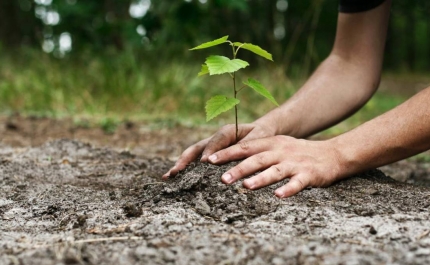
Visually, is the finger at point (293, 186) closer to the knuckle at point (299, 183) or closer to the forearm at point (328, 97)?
the knuckle at point (299, 183)

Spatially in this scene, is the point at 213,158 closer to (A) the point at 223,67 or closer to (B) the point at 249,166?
(B) the point at 249,166

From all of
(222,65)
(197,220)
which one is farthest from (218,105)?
(197,220)

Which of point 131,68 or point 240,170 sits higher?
point 131,68

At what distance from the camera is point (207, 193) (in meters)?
1.64

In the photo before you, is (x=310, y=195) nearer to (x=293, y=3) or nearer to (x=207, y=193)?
(x=207, y=193)

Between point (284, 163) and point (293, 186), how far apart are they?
97 millimetres

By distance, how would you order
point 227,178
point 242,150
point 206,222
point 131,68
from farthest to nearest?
point 131,68 → point 242,150 → point 227,178 → point 206,222

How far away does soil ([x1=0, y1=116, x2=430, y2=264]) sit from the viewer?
3.92ft

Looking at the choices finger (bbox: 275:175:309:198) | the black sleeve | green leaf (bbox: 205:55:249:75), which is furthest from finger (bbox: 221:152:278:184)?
the black sleeve

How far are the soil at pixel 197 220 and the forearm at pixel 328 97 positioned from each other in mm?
356

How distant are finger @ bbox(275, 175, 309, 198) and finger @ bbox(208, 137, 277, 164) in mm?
157

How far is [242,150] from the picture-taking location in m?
1.75

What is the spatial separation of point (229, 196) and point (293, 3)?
45.3 ft

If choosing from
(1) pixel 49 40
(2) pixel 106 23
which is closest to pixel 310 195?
(2) pixel 106 23
